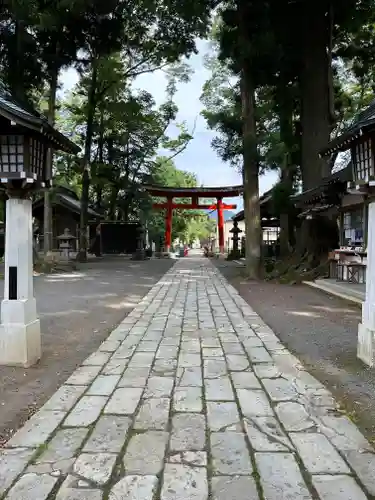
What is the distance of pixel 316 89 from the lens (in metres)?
13.9

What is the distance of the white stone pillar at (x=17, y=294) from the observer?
15.3ft

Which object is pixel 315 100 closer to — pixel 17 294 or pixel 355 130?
pixel 355 130

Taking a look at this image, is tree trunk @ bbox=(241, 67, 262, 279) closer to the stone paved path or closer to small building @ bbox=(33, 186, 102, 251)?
the stone paved path

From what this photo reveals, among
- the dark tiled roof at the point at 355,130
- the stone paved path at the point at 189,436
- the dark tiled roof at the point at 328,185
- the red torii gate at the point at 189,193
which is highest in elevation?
the red torii gate at the point at 189,193

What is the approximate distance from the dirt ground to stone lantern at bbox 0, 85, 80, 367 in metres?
0.30

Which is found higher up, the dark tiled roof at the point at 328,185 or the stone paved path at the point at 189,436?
the dark tiled roof at the point at 328,185

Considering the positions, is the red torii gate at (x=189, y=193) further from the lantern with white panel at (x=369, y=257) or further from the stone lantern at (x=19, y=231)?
the lantern with white panel at (x=369, y=257)

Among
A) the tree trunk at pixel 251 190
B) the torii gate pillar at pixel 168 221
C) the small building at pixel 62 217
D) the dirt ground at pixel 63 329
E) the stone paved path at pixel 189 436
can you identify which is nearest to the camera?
the stone paved path at pixel 189 436

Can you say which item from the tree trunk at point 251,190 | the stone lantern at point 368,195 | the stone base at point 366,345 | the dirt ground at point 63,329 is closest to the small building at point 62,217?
the dirt ground at point 63,329

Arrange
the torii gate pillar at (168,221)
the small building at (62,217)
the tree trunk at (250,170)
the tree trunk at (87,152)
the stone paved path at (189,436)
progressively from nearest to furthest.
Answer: the stone paved path at (189,436)
the tree trunk at (250,170)
the tree trunk at (87,152)
the small building at (62,217)
the torii gate pillar at (168,221)

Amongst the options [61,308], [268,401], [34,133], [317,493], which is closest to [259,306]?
[61,308]

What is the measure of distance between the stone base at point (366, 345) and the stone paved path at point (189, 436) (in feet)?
2.59

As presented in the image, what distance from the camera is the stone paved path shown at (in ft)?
7.89

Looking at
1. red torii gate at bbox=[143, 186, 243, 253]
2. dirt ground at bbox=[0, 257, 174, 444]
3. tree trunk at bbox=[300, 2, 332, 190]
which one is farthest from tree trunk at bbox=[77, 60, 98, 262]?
tree trunk at bbox=[300, 2, 332, 190]
